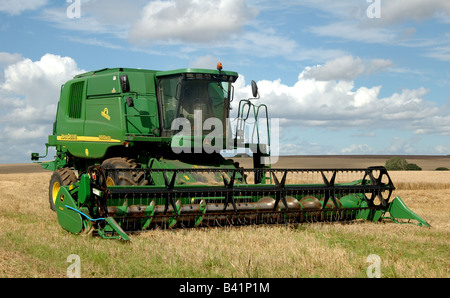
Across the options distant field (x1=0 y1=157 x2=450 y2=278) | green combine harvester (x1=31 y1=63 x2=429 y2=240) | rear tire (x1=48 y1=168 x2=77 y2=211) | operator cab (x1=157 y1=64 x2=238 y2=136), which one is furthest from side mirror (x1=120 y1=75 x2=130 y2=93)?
rear tire (x1=48 y1=168 x2=77 y2=211)

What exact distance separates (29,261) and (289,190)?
376 centimetres

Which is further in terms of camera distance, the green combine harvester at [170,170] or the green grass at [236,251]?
the green combine harvester at [170,170]

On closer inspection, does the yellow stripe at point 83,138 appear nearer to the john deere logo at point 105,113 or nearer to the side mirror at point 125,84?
the john deere logo at point 105,113

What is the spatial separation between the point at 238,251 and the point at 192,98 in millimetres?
4092

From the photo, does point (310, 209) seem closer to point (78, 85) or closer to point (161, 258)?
point (161, 258)

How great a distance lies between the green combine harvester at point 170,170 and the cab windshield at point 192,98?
0.02 meters

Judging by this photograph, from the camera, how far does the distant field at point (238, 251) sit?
176 inches

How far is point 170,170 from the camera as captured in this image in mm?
6500

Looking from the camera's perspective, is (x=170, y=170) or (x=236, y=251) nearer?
(x=236, y=251)

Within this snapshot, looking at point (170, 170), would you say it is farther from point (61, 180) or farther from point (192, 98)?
point (61, 180)

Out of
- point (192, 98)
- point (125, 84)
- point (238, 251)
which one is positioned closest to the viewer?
point (238, 251)

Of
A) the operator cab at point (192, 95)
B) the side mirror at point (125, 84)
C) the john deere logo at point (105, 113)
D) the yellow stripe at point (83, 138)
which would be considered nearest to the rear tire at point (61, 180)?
the yellow stripe at point (83, 138)

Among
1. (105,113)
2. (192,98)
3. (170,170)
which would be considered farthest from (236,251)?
(105,113)
